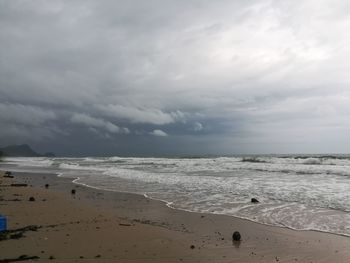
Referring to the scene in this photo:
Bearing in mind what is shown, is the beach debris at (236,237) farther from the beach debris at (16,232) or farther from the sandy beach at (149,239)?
the beach debris at (16,232)

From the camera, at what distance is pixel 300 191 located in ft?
54.6

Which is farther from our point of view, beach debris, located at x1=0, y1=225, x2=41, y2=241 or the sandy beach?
beach debris, located at x1=0, y1=225, x2=41, y2=241

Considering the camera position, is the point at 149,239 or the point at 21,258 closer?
the point at 21,258

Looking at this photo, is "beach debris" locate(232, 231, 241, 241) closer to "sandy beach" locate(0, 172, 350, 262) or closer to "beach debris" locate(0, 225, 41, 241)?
"sandy beach" locate(0, 172, 350, 262)

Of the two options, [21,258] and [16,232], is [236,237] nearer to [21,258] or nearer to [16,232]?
[21,258]

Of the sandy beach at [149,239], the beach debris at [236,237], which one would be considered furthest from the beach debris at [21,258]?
the beach debris at [236,237]

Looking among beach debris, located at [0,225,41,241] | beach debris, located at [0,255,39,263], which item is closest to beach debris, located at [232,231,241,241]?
beach debris, located at [0,255,39,263]

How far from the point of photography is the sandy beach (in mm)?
6848

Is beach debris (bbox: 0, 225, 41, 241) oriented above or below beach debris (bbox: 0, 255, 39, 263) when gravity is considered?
above

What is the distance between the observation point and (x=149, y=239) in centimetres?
812

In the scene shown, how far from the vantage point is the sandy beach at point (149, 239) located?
22.5 feet

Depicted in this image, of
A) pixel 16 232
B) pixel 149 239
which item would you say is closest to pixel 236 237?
pixel 149 239

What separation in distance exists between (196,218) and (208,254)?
3850 mm

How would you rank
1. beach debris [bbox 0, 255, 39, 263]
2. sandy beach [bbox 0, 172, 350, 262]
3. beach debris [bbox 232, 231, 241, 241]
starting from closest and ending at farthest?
1. beach debris [bbox 0, 255, 39, 263]
2. sandy beach [bbox 0, 172, 350, 262]
3. beach debris [bbox 232, 231, 241, 241]
